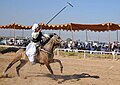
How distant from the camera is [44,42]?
39.0 ft

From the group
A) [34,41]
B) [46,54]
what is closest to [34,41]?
[34,41]

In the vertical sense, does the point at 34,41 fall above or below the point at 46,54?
above

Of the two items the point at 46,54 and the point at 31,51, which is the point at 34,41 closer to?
the point at 31,51

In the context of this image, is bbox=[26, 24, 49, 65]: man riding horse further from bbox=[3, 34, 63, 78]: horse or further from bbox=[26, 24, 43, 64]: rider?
bbox=[3, 34, 63, 78]: horse

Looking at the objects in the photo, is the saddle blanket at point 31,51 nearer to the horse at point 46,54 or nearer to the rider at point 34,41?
the rider at point 34,41

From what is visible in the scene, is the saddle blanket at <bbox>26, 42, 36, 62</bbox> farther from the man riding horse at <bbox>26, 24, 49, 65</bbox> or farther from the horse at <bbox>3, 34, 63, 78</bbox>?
the horse at <bbox>3, 34, 63, 78</bbox>


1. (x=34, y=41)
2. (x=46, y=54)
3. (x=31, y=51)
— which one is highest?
(x=34, y=41)

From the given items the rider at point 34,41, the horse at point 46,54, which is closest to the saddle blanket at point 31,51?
the rider at point 34,41

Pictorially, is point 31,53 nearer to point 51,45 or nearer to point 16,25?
point 51,45

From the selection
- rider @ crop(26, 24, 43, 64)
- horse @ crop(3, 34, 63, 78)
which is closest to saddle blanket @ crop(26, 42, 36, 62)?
rider @ crop(26, 24, 43, 64)

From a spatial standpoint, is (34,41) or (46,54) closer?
(46,54)

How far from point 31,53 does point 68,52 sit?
49.9ft

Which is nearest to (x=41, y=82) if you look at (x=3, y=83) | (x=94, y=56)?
(x=3, y=83)

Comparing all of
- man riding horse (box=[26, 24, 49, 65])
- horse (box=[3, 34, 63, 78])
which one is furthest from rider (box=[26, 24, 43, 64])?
horse (box=[3, 34, 63, 78])
